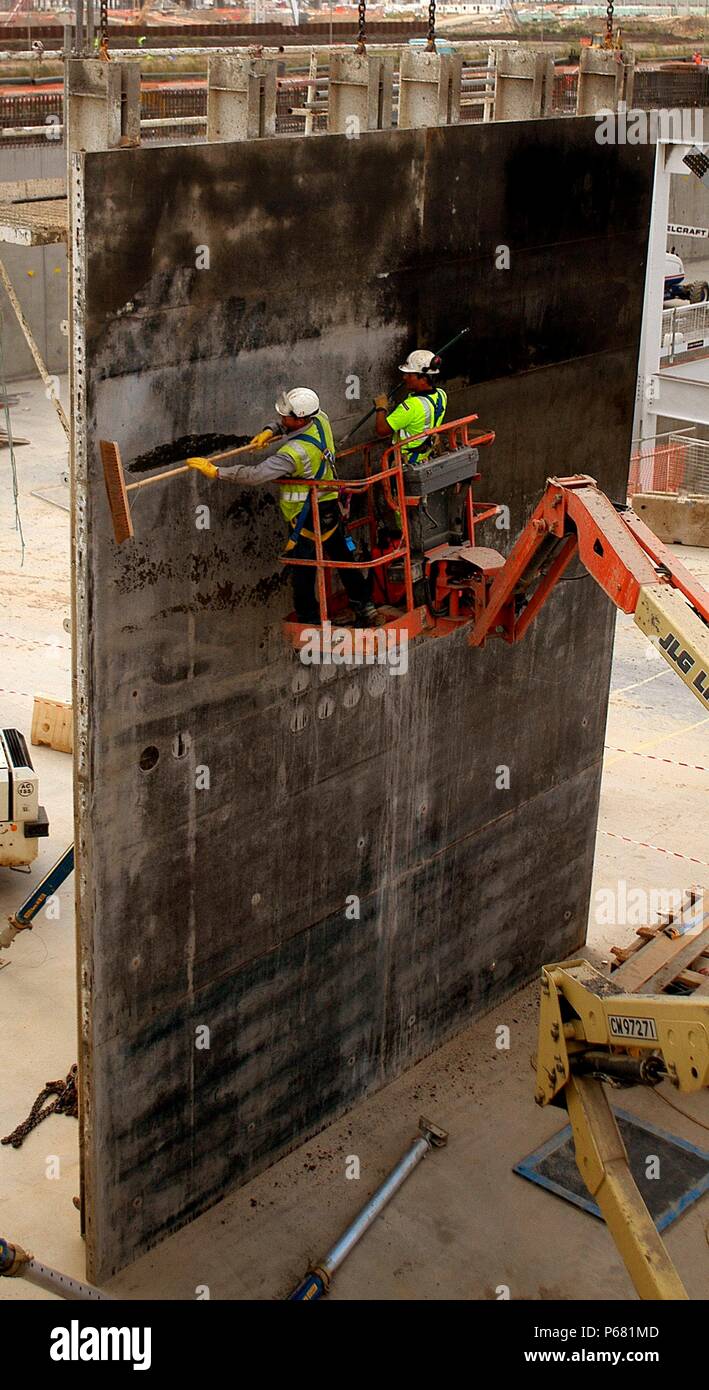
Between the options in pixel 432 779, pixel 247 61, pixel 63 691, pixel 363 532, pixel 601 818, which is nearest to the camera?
pixel 247 61

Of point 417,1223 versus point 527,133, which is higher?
point 527,133

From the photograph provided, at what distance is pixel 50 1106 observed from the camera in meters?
13.8

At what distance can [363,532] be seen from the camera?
11984 millimetres

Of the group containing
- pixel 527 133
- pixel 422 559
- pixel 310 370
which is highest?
pixel 527 133

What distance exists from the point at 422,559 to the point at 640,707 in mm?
11690

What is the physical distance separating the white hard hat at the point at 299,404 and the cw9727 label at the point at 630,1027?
14.3 feet

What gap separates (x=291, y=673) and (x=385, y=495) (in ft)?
5.06

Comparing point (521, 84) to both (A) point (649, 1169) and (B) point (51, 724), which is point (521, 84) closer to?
(A) point (649, 1169)

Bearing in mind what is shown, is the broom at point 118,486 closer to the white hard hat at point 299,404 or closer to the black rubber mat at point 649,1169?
the white hard hat at point 299,404

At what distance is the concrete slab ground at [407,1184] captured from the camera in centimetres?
1211

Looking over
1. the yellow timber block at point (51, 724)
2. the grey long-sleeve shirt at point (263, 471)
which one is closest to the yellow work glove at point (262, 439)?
the grey long-sleeve shirt at point (263, 471)

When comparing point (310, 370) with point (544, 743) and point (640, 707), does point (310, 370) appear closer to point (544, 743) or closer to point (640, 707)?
point (544, 743)
